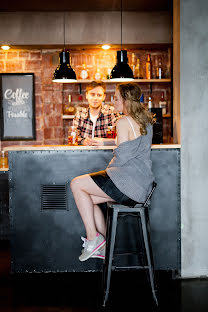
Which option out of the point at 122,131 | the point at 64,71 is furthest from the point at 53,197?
the point at 64,71

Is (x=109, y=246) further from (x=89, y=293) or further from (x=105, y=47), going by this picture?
(x=105, y=47)

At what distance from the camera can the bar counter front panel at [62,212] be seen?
10.9 ft

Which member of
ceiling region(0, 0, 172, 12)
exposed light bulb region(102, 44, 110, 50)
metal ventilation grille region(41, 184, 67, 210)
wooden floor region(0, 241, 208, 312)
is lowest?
wooden floor region(0, 241, 208, 312)

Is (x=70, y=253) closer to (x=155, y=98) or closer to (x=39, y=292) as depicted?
(x=39, y=292)

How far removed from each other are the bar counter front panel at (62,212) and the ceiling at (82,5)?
92.1 inches

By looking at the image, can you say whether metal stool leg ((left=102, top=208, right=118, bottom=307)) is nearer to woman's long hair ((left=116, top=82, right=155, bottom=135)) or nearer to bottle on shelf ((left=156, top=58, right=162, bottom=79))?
woman's long hair ((left=116, top=82, right=155, bottom=135))

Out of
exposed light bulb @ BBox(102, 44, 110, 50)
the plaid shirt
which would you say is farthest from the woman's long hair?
exposed light bulb @ BBox(102, 44, 110, 50)

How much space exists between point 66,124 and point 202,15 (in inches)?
117

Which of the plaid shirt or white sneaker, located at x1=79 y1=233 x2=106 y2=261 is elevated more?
the plaid shirt

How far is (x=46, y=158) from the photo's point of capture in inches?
131

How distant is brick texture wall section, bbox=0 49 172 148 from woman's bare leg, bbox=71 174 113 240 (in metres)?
2.77

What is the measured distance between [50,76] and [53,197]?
2.73 m

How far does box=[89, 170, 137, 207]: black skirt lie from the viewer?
284 centimetres

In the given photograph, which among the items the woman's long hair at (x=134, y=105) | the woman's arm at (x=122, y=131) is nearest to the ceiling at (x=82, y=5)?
the woman's long hair at (x=134, y=105)
